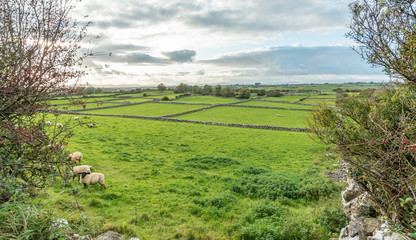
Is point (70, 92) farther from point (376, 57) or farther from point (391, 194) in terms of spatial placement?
point (376, 57)

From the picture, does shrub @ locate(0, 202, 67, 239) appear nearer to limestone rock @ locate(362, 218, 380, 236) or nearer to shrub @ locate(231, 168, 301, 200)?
limestone rock @ locate(362, 218, 380, 236)

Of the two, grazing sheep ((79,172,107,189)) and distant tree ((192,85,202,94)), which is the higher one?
distant tree ((192,85,202,94))

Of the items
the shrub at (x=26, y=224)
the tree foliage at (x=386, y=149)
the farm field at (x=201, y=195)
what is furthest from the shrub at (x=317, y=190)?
the shrub at (x=26, y=224)

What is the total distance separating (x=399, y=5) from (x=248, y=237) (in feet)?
31.9

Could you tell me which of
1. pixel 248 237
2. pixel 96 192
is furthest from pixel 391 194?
pixel 96 192

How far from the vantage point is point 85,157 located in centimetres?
1486

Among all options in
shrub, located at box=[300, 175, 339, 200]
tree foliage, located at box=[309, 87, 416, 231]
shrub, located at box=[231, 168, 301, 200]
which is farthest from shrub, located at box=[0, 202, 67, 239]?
shrub, located at box=[300, 175, 339, 200]

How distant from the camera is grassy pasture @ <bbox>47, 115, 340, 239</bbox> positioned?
7602 mm

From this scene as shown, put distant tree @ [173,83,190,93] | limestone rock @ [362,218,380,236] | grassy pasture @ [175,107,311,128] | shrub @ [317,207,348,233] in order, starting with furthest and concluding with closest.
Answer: distant tree @ [173,83,190,93]
grassy pasture @ [175,107,311,128]
shrub @ [317,207,348,233]
limestone rock @ [362,218,380,236]

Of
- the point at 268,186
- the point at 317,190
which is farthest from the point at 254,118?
the point at 317,190

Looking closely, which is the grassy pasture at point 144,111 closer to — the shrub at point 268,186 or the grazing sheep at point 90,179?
the grazing sheep at point 90,179

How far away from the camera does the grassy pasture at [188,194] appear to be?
760cm

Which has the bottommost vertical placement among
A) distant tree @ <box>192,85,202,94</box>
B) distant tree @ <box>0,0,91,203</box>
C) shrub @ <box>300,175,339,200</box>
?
shrub @ <box>300,175,339,200</box>

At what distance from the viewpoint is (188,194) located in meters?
10.6
